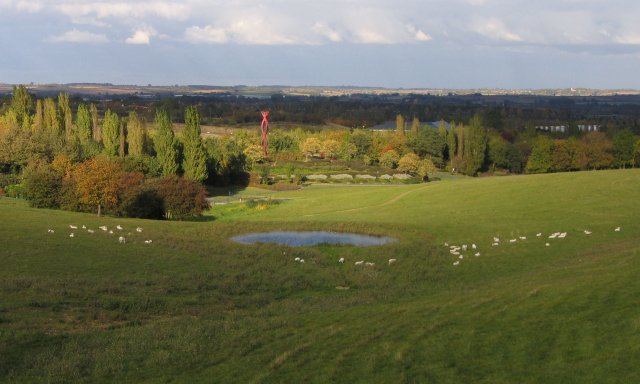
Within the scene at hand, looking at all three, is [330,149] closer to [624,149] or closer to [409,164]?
[409,164]

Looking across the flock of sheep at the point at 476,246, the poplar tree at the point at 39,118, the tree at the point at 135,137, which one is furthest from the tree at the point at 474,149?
the flock of sheep at the point at 476,246

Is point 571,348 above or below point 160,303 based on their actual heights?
above

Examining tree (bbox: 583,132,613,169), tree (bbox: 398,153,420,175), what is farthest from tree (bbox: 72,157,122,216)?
tree (bbox: 583,132,613,169)

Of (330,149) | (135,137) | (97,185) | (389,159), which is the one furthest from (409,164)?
(97,185)

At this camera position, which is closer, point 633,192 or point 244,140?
point 633,192

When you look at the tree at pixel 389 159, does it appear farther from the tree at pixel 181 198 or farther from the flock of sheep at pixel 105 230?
the flock of sheep at pixel 105 230

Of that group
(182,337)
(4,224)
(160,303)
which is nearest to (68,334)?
(182,337)

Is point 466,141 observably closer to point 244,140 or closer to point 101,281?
point 244,140
